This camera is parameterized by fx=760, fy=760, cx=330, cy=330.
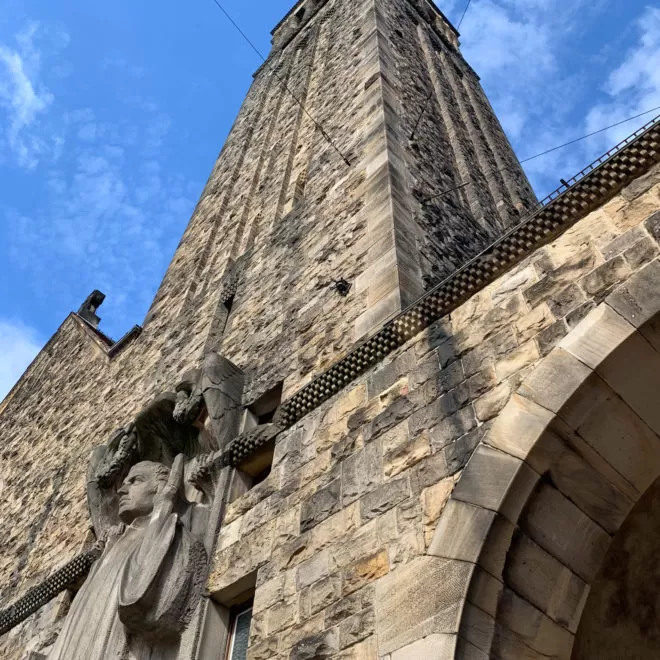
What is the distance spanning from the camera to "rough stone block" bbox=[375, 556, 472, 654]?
2861 millimetres

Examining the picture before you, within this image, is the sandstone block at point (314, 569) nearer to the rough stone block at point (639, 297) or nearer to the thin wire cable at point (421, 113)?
the rough stone block at point (639, 297)

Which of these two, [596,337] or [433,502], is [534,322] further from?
[433,502]

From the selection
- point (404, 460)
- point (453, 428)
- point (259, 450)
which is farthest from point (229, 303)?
point (453, 428)

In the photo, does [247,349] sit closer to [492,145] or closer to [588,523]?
[588,523]

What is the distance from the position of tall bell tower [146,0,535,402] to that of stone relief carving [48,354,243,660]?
1.82 feet

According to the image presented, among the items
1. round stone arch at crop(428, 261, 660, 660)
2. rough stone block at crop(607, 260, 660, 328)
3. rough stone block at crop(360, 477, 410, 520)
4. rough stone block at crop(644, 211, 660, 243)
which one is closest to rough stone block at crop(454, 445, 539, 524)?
round stone arch at crop(428, 261, 660, 660)

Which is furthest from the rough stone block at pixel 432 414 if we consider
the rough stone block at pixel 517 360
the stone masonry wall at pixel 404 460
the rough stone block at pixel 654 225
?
the rough stone block at pixel 654 225

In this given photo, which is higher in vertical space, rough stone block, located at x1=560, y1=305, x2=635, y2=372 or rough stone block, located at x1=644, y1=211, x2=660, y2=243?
rough stone block, located at x1=644, y1=211, x2=660, y2=243

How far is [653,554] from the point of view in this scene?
4.02 metres

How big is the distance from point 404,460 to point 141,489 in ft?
7.71

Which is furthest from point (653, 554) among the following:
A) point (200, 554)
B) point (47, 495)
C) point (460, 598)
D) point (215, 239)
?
point (215, 239)

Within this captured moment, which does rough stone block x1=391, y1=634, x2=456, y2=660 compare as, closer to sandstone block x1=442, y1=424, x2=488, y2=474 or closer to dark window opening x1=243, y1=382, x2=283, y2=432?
sandstone block x1=442, y1=424, x2=488, y2=474

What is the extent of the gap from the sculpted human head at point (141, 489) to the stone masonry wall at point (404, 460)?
106 cm

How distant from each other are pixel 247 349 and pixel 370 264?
4.76 feet
